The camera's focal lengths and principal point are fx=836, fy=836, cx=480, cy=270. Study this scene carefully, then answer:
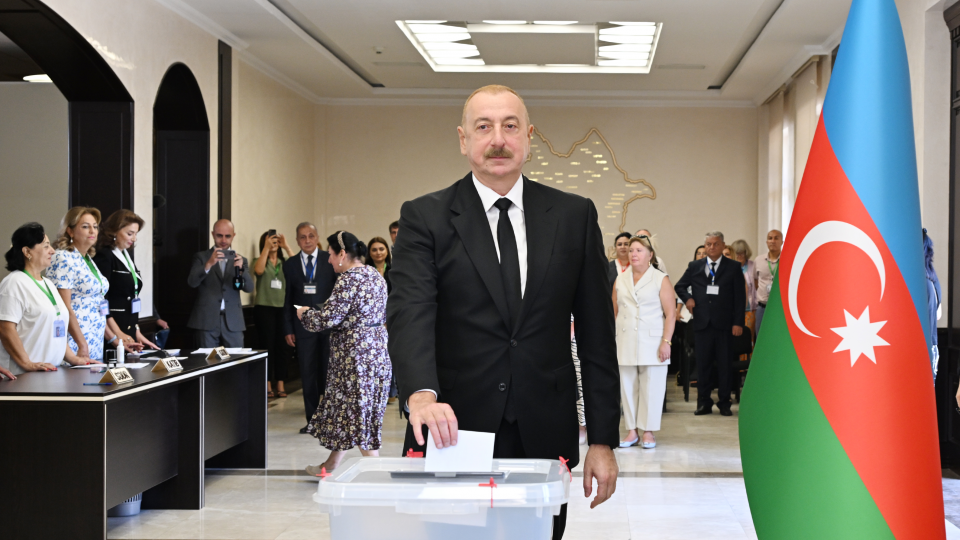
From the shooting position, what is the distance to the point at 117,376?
12.3ft

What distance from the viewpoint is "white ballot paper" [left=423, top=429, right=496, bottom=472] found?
128cm

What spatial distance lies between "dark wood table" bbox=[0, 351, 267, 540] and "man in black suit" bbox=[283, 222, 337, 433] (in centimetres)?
190

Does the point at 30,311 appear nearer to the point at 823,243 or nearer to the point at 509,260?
the point at 509,260

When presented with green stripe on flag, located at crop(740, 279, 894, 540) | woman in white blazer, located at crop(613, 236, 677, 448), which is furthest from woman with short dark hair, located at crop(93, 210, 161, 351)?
green stripe on flag, located at crop(740, 279, 894, 540)

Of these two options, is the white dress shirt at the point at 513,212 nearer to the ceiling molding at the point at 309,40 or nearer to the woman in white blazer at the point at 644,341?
the woman in white blazer at the point at 644,341

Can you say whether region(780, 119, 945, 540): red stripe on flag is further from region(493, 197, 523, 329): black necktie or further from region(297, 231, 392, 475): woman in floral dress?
region(297, 231, 392, 475): woman in floral dress

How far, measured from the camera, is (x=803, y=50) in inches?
331

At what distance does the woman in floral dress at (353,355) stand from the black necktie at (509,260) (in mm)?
3087

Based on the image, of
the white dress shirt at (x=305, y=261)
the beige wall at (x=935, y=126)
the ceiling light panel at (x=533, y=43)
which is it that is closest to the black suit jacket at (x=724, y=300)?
the beige wall at (x=935, y=126)

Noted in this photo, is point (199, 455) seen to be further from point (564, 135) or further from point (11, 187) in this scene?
point (564, 135)

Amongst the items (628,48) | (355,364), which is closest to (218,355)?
(355,364)

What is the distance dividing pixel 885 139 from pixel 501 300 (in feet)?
3.10

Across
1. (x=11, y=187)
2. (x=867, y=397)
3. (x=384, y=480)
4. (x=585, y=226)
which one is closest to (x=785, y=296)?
(x=867, y=397)

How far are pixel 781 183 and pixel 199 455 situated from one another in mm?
7896
